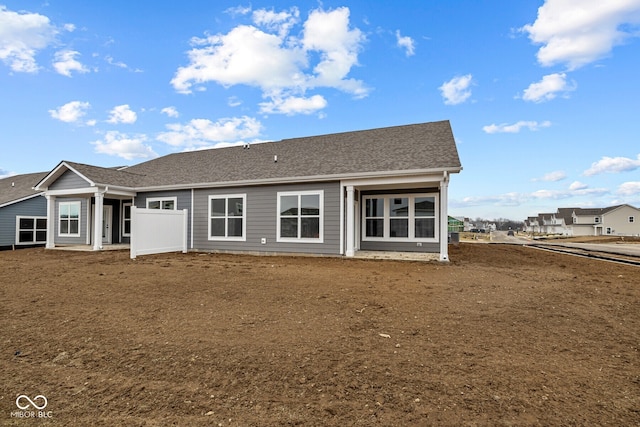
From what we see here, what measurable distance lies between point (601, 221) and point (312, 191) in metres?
67.0

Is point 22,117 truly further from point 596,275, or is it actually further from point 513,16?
point 596,275

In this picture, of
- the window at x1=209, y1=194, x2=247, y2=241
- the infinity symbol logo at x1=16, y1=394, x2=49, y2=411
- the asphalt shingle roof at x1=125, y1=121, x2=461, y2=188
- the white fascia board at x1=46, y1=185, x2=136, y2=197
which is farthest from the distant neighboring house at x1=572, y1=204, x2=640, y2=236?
the infinity symbol logo at x1=16, y1=394, x2=49, y2=411

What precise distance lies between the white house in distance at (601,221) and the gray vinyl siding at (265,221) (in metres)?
63.7

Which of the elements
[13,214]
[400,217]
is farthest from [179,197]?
[13,214]

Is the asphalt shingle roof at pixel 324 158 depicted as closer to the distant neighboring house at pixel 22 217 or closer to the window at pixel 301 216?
the window at pixel 301 216

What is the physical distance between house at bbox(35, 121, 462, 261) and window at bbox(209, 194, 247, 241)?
4cm

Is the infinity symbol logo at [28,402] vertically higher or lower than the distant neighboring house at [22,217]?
lower

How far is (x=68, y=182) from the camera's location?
14.6 metres

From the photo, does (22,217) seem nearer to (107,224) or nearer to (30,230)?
(30,230)

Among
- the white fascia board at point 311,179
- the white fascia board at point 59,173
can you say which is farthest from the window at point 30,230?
the white fascia board at point 311,179

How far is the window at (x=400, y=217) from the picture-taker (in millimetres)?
12602

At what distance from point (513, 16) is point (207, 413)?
14650 mm
